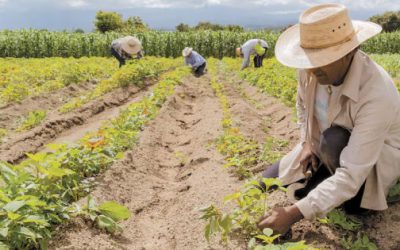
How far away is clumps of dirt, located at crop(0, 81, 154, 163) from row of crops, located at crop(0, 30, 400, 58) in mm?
15860

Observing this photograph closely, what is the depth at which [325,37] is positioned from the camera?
2545mm

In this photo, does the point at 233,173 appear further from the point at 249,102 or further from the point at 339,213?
the point at 249,102

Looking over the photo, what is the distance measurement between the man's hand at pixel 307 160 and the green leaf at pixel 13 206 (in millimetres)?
2007

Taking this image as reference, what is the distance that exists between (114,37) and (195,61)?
1315 cm

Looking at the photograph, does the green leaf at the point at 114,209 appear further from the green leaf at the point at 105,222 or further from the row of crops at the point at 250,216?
the row of crops at the point at 250,216

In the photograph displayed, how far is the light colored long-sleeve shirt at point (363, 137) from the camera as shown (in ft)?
8.38

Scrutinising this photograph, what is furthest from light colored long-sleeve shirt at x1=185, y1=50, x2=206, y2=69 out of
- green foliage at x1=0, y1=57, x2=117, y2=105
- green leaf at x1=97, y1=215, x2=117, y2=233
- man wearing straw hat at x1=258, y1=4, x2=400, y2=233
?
green leaf at x1=97, y1=215, x2=117, y2=233

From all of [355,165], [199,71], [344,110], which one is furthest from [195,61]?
[355,165]

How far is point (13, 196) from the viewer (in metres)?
2.75

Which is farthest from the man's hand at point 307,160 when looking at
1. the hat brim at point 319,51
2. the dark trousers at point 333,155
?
the hat brim at point 319,51

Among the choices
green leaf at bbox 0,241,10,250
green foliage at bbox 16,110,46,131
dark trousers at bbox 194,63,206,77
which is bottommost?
dark trousers at bbox 194,63,206,77

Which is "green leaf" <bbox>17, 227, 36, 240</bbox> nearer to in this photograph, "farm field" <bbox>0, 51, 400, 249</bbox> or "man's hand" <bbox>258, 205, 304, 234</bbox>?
"farm field" <bbox>0, 51, 400, 249</bbox>

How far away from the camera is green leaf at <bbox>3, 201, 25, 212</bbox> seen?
2409 millimetres

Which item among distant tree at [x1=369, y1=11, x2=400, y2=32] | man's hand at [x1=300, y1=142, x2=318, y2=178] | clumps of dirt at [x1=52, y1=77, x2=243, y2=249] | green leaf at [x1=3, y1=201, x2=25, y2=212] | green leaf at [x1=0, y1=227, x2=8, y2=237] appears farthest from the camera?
distant tree at [x1=369, y1=11, x2=400, y2=32]
